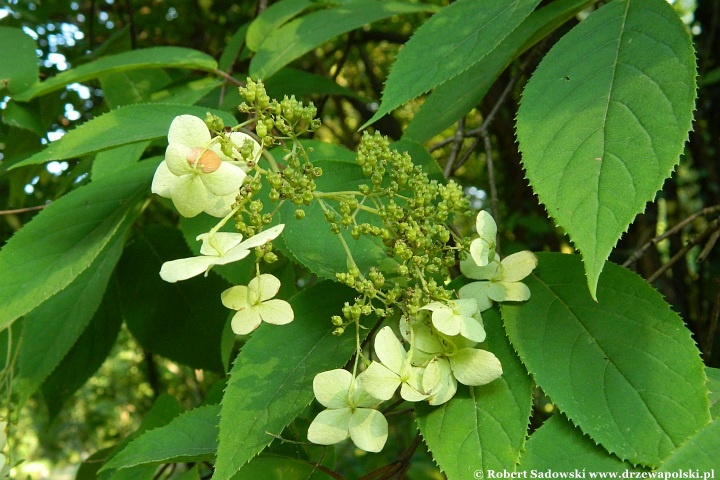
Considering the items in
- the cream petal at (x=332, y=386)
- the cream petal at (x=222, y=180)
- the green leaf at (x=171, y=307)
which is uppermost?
the cream petal at (x=222, y=180)

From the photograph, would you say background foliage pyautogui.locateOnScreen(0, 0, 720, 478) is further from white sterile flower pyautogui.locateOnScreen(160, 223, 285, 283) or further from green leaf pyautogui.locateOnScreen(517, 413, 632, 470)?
white sterile flower pyautogui.locateOnScreen(160, 223, 285, 283)

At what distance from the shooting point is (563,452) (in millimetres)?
801

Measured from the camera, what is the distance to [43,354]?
4.53ft

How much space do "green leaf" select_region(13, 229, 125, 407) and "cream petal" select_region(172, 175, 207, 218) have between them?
59 cm

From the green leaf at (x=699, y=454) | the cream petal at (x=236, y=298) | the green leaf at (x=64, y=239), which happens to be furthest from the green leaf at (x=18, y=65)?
the green leaf at (x=699, y=454)

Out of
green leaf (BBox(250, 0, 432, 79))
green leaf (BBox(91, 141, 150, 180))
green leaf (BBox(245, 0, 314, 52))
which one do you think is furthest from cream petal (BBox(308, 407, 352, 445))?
green leaf (BBox(245, 0, 314, 52))

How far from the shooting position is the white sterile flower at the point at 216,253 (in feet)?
2.53

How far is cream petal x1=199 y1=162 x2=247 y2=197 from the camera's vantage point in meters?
0.81

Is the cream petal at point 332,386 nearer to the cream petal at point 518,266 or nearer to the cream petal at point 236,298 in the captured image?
the cream petal at point 236,298

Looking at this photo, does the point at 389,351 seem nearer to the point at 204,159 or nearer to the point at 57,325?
the point at 204,159

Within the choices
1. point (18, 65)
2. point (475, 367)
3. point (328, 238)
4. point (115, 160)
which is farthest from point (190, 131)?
point (18, 65)

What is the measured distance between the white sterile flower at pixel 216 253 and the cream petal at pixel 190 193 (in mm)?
46

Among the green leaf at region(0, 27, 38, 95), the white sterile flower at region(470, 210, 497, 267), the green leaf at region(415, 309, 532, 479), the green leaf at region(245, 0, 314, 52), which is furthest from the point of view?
the green leaf at region(245, 0, 314, 52)

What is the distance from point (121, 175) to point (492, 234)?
0.72 meters
